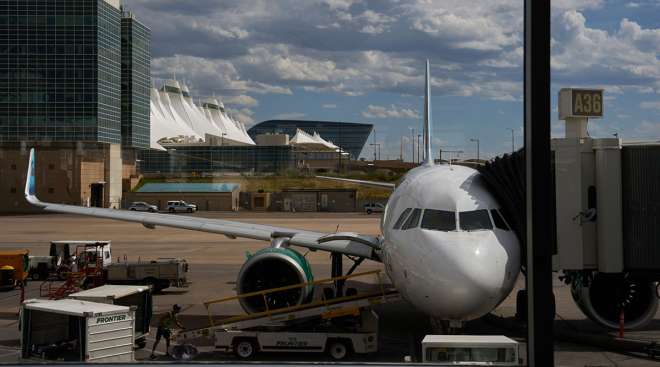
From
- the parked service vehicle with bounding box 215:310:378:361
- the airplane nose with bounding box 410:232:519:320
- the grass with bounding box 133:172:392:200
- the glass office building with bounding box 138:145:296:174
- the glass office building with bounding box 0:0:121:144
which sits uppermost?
the glass office building with bounding box 0:0:121:144

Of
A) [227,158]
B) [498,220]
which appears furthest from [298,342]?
[227,158]

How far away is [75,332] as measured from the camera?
46.9 ft

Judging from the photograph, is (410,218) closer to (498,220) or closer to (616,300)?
(498,220)

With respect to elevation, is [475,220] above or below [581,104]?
below

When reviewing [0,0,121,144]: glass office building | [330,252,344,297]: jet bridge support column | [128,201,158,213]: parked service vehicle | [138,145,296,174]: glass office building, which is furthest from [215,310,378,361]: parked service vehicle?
[138,145,296,174]: glass office building

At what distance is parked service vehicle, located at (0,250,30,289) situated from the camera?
87.1ft

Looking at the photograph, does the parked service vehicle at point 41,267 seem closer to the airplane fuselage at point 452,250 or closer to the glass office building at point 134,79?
the airplane fuselage at point 452,250

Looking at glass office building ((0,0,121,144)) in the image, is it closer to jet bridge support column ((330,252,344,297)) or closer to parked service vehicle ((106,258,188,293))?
parked service vehicle ((106,258,188,293))

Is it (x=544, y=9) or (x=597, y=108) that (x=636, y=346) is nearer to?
(x=597, y=108)

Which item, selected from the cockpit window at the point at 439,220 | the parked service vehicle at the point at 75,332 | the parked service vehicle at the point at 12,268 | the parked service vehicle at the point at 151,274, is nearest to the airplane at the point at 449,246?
the cockpit window at the point at 439,220

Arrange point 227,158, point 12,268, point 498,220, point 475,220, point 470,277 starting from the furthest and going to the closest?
point 227,158
point 12,268
point 498,220
point 475,220
point 470,277

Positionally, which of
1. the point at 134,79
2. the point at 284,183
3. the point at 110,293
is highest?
the point at 134,79

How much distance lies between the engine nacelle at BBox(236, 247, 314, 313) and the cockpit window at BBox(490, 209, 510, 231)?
595 centimetres

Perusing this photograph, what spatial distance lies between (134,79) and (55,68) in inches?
628
